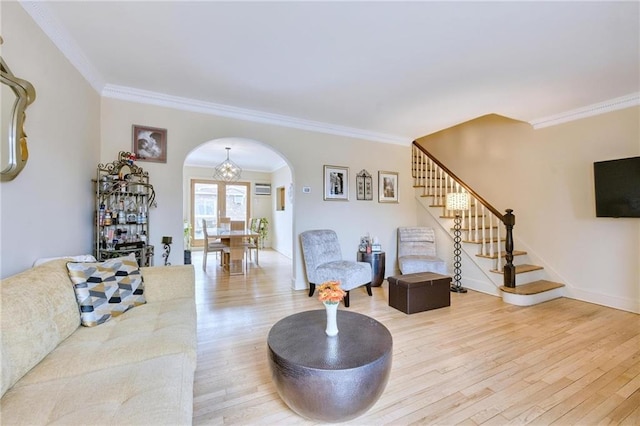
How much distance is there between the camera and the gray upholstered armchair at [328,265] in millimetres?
3502

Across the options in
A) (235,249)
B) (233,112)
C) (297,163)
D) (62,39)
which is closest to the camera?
(62,39)

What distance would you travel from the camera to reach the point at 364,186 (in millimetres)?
4773

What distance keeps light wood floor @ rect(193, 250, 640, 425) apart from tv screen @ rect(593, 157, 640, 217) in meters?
1.22

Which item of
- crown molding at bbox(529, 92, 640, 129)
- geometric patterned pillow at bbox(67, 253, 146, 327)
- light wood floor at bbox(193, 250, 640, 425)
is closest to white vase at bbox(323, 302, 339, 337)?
light wood floor at bbox(193, 250, 640, 425)

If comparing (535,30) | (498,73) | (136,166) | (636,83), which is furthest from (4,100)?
(636,83)

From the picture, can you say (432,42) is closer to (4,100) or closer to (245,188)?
(4,100)

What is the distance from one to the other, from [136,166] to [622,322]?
556cm

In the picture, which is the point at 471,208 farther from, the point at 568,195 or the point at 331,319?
the point at 331,319

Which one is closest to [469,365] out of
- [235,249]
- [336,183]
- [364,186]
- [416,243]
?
[416,243]

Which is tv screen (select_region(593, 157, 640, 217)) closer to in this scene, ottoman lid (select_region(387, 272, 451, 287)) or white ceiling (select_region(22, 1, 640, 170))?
white ceiling (select_region(22, 1, 640, 170))

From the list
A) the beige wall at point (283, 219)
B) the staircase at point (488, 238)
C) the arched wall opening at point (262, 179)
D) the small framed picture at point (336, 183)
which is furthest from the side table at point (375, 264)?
→ the beige wall at point (283, 219)

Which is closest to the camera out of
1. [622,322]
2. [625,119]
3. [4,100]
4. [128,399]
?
[128,399]

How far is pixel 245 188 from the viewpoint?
28.8ft

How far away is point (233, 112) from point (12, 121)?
2322mm
